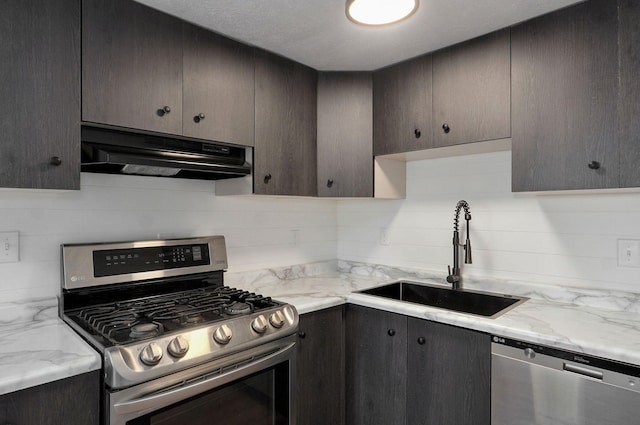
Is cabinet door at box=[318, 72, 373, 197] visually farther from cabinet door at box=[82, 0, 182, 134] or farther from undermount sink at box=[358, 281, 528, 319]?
cabinet door at box=[82, 0, 182, 134]

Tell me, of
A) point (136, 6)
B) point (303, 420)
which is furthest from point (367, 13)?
point (303, 420)

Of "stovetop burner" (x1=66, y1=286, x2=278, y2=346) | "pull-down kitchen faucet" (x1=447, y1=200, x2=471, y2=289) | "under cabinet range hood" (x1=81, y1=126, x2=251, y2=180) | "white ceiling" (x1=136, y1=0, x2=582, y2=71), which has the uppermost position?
"white ceiling" (x1=136, y1=0, x2=582, y2=71)

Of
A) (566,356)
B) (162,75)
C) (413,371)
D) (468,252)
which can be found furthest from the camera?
(468,252)

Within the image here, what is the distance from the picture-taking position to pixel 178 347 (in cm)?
128

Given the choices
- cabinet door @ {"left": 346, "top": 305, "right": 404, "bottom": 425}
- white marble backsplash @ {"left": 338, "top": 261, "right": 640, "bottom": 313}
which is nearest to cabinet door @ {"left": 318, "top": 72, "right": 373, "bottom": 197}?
white marble backsplash @ {"left": 338, "top": 261, "right": 640, "bottom": 313}

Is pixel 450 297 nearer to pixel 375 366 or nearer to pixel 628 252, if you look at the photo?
pixel 375 366

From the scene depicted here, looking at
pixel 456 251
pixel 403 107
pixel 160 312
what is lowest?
pixel 160 312

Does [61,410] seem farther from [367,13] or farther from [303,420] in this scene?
[367,13]

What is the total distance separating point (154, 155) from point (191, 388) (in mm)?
901

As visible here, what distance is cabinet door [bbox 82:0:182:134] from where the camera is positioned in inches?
57.2

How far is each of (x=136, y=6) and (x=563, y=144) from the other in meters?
1.81

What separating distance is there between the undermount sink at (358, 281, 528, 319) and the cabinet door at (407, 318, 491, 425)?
1.11 ft

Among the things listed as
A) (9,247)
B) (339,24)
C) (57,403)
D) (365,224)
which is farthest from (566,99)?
(9,247)

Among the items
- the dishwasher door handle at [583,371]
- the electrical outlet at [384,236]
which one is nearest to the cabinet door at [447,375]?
the dishwasher door handle at [583,371]
